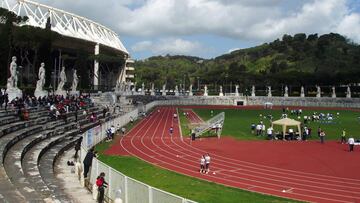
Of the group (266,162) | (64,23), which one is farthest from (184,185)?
(64,23)

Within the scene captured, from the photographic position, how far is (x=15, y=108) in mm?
31656

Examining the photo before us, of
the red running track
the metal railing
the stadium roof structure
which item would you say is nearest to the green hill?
the stadium roof structure

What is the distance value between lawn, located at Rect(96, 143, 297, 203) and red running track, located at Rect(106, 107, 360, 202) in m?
1.12

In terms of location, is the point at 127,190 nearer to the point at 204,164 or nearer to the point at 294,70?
the point at 204,164

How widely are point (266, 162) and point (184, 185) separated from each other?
8.70m

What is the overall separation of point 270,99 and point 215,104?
519 inches

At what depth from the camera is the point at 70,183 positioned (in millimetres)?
17516

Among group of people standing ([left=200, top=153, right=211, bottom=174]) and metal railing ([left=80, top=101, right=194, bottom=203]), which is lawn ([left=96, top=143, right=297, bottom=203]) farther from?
metal railing ([left=80, top=101, right=194, bottom=203])

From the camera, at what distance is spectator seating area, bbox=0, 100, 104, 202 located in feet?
41.1

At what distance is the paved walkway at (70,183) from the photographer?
1531 cm

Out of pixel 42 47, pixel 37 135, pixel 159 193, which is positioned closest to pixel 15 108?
pixel 37 135

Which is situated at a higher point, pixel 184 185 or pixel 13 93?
pixel 13 93

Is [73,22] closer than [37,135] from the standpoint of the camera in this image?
No

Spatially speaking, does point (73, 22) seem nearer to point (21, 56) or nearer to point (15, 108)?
point (21, 56)
